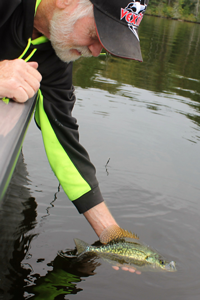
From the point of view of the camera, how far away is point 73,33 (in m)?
2.18

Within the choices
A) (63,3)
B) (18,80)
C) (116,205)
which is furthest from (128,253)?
(63,3)

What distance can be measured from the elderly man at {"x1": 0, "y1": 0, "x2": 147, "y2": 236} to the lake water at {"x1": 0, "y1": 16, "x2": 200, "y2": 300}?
1.49ft

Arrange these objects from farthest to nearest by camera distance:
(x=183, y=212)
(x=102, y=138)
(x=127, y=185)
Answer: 1. (x=102, y=138)
2. (x=127, y=185)
3. (x=183, y=212)

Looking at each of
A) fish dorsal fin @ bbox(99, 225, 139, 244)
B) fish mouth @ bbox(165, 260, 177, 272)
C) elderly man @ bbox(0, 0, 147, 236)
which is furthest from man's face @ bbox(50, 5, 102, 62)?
fish mouth @ bbox(165, 260, 177, 272)

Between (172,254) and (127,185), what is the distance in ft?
3.96

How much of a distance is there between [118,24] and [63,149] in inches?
40.0

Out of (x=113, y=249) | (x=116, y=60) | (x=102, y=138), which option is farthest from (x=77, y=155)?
(x=116, y=60)

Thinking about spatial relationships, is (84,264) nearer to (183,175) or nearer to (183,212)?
(183,212)

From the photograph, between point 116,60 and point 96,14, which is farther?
point 116,60

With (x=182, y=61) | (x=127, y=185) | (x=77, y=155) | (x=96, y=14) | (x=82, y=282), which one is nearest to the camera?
(x=96, y=14)

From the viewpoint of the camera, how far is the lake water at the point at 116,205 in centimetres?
235

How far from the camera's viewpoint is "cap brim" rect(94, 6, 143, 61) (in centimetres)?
200

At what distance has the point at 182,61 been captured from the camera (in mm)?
13133

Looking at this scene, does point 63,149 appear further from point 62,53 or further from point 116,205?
point 116,205
